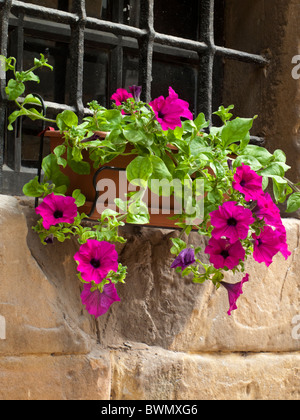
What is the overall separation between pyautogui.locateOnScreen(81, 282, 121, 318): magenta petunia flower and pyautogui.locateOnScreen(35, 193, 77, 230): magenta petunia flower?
151 millimetres

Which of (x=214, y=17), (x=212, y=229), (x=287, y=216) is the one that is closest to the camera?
(x=212, y=229)

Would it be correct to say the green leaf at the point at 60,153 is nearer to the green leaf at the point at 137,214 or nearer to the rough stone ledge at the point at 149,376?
the green leaf at the point at 137,214

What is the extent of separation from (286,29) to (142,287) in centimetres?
86

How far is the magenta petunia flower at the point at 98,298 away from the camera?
4.70 feet

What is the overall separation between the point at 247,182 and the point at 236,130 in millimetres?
154

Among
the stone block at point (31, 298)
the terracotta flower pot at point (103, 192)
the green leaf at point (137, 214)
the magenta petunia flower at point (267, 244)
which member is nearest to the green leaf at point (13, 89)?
the terracotta flower pot at point (103, 192)

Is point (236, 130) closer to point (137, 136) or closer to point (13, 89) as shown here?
point (137, 136)

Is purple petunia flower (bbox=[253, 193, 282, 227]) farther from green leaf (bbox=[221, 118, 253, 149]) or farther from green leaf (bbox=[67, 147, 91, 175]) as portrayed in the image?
green leaf (bbox=[67, 147, 91, 175])

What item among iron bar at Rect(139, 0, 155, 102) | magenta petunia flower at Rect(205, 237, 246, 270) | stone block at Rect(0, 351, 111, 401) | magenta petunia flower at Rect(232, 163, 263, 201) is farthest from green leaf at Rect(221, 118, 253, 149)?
stone block at Rect(0, 351, 111, 401)

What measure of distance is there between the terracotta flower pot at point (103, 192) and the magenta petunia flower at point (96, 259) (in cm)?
11

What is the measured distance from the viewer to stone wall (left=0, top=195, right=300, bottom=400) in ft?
4.93

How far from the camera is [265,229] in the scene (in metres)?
1.48

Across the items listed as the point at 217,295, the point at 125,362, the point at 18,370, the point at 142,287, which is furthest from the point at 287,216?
the point at 18,370

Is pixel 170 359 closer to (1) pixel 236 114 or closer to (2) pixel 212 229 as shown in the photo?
(2) pixel 212 229
